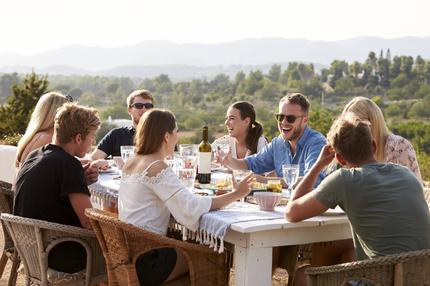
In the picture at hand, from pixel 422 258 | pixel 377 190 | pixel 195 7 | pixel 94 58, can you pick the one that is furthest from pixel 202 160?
pixel 94 58

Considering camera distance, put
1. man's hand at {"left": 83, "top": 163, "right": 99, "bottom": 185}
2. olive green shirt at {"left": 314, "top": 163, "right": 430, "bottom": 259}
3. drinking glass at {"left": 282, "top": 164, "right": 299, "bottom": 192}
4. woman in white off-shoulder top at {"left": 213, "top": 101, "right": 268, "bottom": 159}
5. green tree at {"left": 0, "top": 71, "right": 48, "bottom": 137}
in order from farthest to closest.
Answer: green tree at {"left": 0, "top": 71, "right": 48, "bottom": 137} → woman in white off-shoulder top at {"left": 213, "top": 101, "right": 268, "bottom": 159} → man's hand at {"left": 83, "top": 163, "right": 99, "bottom": 185} → drinking glass at {"left": 282, "top": 164, "right": 299, "bottom": 192} → olive green shirt at {"left": 314, "top": 163, "right": 430, "bottom": 259}

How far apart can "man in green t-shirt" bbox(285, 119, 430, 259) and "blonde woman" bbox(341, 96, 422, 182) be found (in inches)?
39.8

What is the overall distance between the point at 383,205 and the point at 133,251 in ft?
3.44

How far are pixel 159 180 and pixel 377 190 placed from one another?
3.19 feet

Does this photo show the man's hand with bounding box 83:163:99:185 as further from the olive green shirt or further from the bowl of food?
the olive green shirt

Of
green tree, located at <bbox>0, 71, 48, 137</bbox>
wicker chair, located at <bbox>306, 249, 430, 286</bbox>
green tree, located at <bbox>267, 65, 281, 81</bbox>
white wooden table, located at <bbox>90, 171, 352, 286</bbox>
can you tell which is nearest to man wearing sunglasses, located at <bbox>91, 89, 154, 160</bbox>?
white wooden table, located at <bbox>90, 171, 352, 286</bbox>

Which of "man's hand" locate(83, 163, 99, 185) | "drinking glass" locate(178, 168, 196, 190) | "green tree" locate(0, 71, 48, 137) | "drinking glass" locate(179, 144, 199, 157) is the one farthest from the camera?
"green tree" locate(0, 71, 48, 137)

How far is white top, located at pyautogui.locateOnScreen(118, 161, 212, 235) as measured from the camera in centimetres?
321

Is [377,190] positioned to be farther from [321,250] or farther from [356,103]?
[356,103]

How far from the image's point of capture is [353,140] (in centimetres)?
290

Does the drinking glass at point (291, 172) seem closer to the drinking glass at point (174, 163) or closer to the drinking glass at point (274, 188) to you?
the drinking glass at point (274, 188)

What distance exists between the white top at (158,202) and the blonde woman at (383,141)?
3.78 ft

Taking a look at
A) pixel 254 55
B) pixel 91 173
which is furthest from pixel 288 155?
pixel 254 55

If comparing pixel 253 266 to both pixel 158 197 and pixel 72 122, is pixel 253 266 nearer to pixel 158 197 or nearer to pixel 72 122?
pixel 158 197
